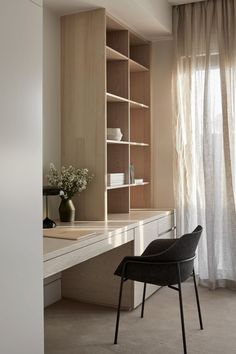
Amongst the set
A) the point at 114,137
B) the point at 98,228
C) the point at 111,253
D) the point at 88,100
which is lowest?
the point at 111,253

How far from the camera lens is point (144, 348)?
8.62 feet

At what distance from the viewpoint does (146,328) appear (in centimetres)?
293

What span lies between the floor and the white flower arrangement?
36.2 inches

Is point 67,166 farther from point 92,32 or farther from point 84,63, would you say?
point 92,32

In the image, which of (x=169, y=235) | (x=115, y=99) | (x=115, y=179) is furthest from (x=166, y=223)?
(x=115, y=99)

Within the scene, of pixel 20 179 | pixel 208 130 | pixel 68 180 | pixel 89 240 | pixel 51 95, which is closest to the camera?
pixel 20 179

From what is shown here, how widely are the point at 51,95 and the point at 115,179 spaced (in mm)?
874

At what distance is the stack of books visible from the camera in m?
3.47

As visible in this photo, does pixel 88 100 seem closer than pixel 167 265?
No

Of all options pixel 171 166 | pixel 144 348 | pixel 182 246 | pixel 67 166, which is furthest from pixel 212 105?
pixel 144 348

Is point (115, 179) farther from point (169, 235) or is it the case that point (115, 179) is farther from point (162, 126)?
point (162, 126)

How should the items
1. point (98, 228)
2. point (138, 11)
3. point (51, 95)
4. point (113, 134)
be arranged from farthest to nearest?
point (113, 134)
point (138, 11)
point (51, 95)
point (98, 228)

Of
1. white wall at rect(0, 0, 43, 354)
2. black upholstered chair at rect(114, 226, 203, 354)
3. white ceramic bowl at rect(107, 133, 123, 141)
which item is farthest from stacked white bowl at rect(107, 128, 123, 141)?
white wall at rect(0, 0, 43, 354)

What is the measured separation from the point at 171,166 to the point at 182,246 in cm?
173
